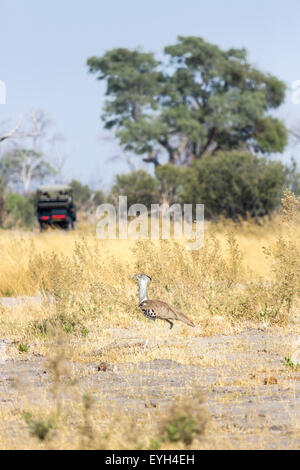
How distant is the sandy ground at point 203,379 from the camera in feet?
17.1

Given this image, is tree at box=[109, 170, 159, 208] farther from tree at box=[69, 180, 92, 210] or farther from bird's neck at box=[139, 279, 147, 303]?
bird's neck at box=[139, 279, 147, 303]

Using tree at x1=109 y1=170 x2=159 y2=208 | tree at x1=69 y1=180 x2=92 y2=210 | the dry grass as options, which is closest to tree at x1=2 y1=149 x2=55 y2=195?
tree at x1=69 y1=180 x2=92 y2=210

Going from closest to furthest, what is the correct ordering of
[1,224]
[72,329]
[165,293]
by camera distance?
[72,329] < [165,293] < [1,224]

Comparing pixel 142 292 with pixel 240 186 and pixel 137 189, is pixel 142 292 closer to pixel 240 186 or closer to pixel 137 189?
pixel 240 186

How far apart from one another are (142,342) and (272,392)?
273cm

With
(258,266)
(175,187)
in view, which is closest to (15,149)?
(175,187)

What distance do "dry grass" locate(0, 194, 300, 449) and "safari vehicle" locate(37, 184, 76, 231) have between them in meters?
19.1

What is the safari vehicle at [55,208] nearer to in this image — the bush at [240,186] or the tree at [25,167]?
the bush at [240,186]

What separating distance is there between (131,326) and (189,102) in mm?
44491

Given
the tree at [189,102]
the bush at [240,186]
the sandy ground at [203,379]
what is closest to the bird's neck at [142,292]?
the sandy ground at [203,379]

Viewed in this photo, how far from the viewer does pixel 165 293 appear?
11055mm

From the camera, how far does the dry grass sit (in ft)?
15.8

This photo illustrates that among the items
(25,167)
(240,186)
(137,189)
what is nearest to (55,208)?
(137,189)
